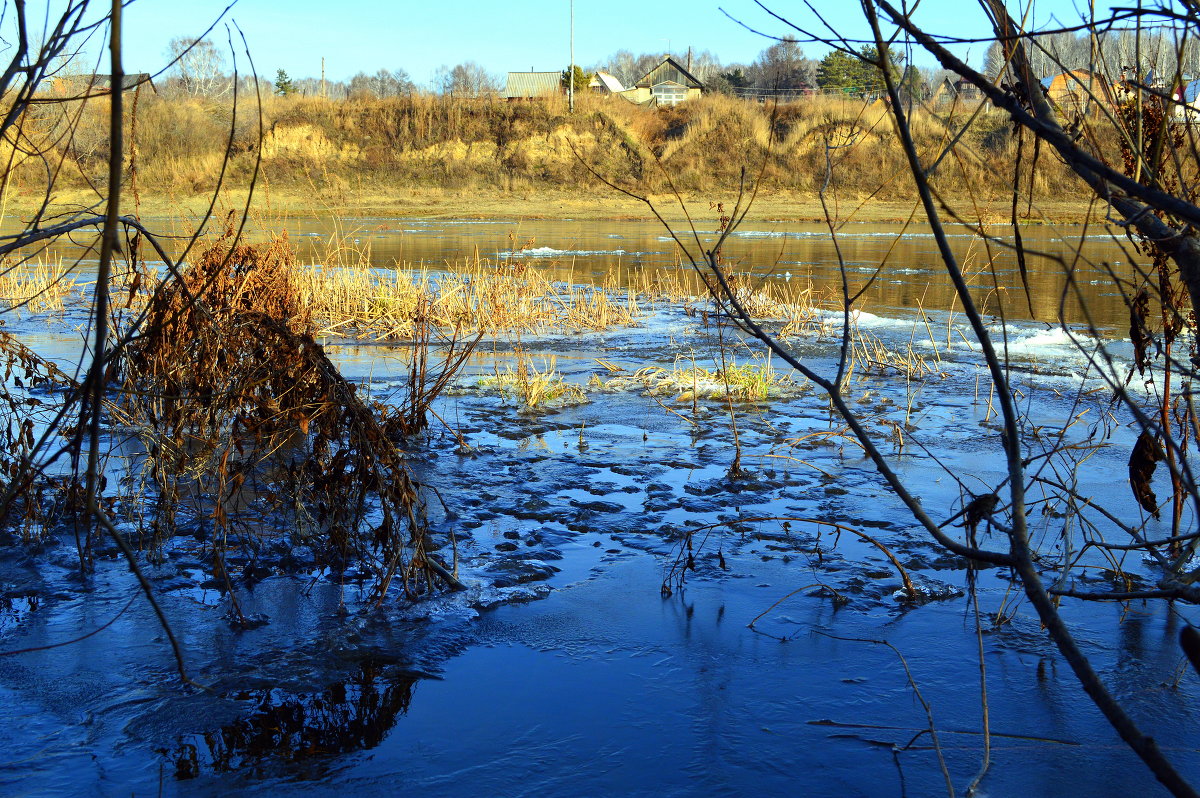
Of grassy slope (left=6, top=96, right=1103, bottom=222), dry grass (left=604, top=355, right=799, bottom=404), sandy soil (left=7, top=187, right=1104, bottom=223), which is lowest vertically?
dry grass (left=604, top=355, right=799, bottom=404)

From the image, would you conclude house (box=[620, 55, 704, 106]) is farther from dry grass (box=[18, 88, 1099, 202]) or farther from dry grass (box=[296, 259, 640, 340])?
dry grass (box=[296, 259, 640, 340])

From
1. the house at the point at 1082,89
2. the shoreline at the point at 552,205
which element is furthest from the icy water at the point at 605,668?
the shoreline at the point at 552,205

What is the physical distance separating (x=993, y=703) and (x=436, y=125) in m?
43.8

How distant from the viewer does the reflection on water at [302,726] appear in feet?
9.16

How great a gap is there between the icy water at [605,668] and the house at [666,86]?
193ft

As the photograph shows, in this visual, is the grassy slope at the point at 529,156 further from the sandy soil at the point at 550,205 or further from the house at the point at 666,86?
the house at the point at 666,86

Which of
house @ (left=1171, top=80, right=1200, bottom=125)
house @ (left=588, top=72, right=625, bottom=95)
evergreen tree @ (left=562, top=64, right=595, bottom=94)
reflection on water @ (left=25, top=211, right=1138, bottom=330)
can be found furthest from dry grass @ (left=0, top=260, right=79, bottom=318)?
house @ (left=588, top=72, right=625, bottom=95)

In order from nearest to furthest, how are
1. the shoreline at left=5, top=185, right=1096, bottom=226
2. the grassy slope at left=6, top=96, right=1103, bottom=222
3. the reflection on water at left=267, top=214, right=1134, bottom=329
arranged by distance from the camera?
the reflection on water at left=267, top=214, right=1134, bottom=329 → the shoreline at left=5, top=185, right=1096, bottom=226 → the grassy slope at left=6, top=96, right=1103, bottom=222

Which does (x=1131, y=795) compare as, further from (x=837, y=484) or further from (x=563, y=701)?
(x=837, y=484)

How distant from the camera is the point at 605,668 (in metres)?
3.41

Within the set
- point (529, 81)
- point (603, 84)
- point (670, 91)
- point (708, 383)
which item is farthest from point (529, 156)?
point (708, 383)

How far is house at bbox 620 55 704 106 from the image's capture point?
61.9 meters

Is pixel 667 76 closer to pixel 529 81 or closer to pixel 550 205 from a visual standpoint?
pixel 529 81

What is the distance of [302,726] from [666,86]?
6365 cm
